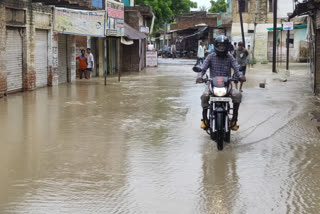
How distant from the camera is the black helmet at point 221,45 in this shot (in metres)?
8.62

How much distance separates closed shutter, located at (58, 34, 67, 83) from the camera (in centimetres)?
2164

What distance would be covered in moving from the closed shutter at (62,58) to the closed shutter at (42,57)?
1.97 metres

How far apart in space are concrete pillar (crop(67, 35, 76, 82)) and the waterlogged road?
861 cm

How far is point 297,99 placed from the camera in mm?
15320

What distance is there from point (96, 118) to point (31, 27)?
7374 mm

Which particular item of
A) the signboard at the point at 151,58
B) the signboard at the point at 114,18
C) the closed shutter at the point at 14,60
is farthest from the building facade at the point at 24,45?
the signboard at the point at 151,58

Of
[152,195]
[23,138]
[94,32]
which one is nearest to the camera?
[152,195]

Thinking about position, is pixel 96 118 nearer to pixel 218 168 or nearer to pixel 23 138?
pixel 23 138

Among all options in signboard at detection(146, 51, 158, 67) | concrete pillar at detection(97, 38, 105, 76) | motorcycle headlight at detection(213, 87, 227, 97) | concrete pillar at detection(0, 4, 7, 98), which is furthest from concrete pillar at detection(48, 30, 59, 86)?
signboard at detection(146, 51, 158, 67)

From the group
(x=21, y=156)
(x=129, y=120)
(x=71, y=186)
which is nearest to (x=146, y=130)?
(x=129, y=120)

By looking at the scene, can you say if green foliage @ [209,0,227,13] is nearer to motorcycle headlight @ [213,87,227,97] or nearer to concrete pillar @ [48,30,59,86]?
concrete pillar @ [48,30,59,86]

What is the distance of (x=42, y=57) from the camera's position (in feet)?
63.2

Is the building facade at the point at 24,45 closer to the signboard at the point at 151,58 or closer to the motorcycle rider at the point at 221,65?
the motorcycle rider at the point at 221,65

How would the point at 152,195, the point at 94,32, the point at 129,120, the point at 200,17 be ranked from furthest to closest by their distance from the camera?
1. the point at 200,17
2. the point at 94,32
3. the point at 129,120
4. the point at 152,195
